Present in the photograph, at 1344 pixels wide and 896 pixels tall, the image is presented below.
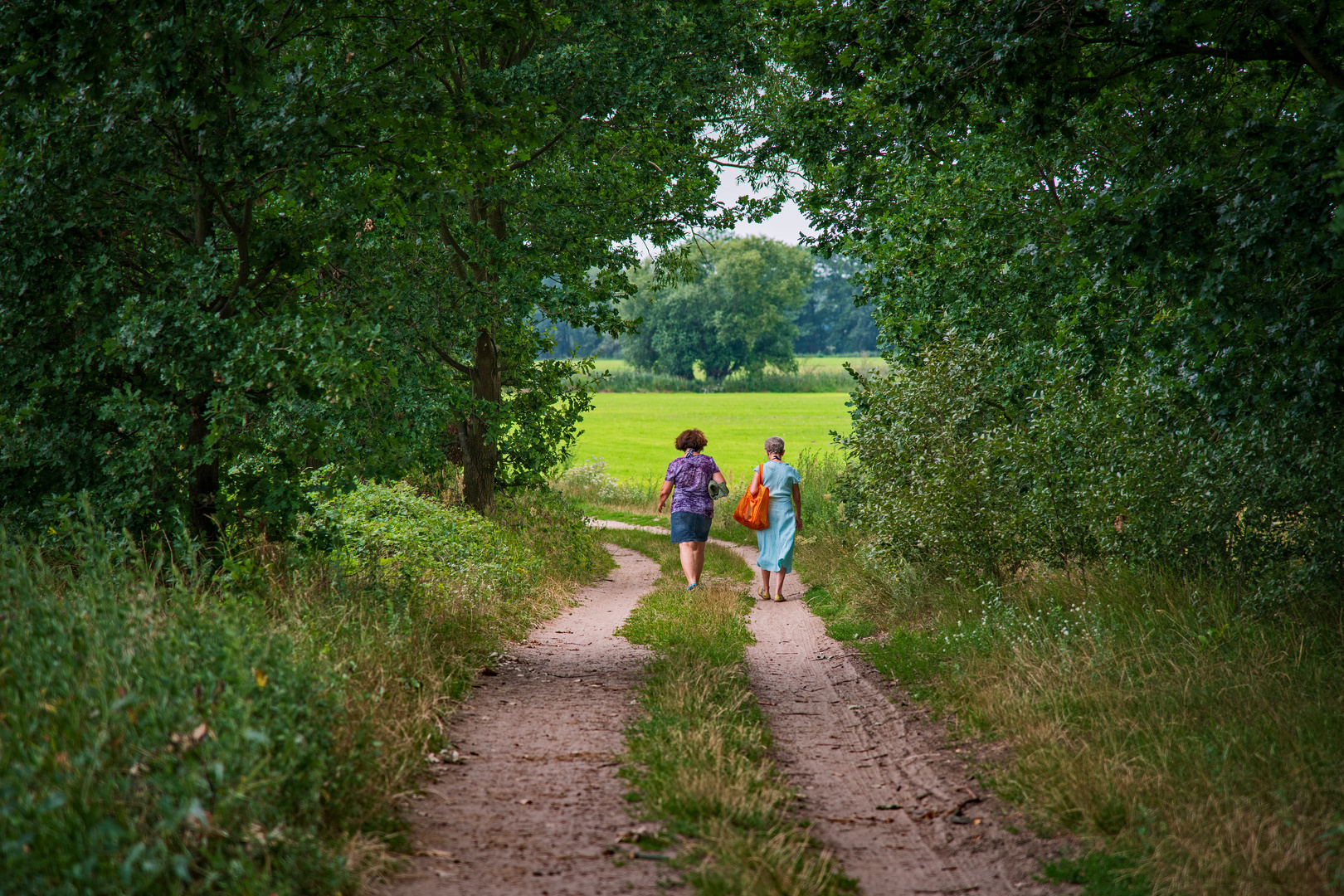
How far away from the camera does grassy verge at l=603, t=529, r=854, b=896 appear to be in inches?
142

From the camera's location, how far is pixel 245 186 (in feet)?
19.7

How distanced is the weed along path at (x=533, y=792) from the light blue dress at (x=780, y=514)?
400cm

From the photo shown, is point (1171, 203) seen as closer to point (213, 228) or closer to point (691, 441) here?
point (213, 228)

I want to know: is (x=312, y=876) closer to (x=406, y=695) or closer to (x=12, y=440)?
(x=406, y=695)

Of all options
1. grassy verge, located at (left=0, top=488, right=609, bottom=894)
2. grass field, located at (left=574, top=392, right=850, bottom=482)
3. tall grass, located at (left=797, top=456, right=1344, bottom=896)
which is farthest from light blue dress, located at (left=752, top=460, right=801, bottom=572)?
grass field, located at (left=574, top=392, right=850, bottom=482)

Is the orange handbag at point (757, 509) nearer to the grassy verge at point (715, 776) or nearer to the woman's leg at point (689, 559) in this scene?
the woman's leg at point (689, 559)

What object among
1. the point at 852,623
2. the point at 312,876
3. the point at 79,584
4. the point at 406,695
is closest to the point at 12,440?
the point at 79,584

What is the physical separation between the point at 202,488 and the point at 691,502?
229 inches

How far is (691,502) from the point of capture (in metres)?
11.0

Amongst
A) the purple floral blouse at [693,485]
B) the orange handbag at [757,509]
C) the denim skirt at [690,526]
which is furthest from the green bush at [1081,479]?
the denim skirt at [690,526]

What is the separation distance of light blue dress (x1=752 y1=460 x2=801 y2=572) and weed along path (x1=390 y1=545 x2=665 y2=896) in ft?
13.1

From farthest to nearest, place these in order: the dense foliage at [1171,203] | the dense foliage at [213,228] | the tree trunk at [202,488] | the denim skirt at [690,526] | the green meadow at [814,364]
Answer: the green meadow at [814,364], the denim skirt at [690,526], the tree trunk at [202,488], the dense foliage at [213,228], the dense foliage at [1171,203]

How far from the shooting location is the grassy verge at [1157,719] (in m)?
3.54

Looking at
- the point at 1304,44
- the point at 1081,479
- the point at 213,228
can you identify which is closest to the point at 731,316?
the point at 1081,479
